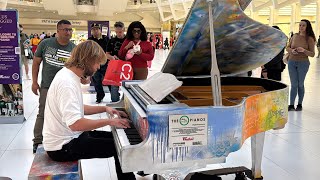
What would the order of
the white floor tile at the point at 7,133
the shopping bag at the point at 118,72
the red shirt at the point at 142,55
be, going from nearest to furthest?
the white floor tile at the point at 7,133 < the red shirt at the point at 142,55 < the shopping bag at the point at 118,72

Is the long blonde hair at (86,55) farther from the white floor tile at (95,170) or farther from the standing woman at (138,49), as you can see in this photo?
the standing woman at (138,49)

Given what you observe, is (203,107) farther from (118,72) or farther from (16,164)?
(118,72)

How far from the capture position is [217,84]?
2.17 m

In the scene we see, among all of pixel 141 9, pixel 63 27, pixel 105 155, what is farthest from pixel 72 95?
pixel 141 9

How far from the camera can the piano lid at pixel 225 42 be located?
2188 mm

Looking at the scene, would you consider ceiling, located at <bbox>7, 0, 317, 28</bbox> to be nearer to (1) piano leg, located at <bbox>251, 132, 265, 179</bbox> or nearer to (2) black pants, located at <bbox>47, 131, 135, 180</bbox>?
(1) piano leg, located at <bbox>251, 132, 265, 179</bbox>

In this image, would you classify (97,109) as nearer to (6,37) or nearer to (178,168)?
(178,168)

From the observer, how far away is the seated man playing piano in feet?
6.86

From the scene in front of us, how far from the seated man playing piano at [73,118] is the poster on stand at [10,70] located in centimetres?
303

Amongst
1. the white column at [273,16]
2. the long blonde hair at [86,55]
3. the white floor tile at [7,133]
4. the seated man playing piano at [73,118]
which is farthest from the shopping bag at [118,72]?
the white column at [273,16]

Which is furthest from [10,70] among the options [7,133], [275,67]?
[275,67]

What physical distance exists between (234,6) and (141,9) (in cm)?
3695

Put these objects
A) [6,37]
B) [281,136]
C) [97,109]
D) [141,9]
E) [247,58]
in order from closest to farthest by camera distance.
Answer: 1. [97,109]
2. [247,58]
3. [281,136]
4. [6,37]
5. [141,9]

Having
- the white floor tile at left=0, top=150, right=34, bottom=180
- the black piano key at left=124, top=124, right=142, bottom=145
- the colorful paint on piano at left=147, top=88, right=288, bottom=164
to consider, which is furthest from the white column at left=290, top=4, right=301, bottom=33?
the black piano key at left=124, top=124, right=142, bottom=145
